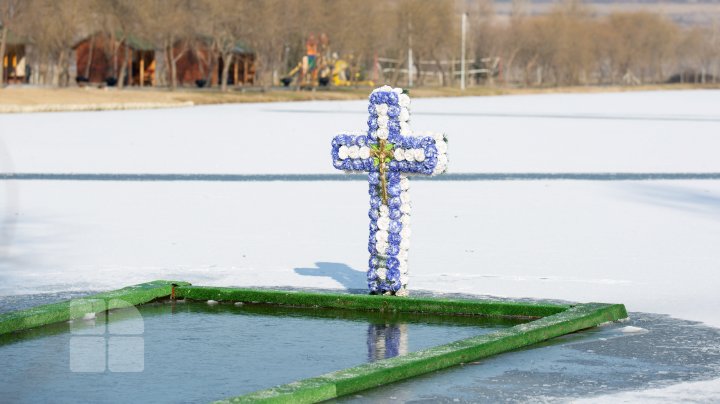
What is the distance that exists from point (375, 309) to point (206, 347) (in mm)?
1948

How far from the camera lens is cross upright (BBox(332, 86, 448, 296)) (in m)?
11.2

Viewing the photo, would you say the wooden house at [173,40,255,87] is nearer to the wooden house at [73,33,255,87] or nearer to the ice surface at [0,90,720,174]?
the wooden house at [73,33,255,87]

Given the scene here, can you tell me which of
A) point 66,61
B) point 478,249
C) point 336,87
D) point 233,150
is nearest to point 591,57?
point 336,87

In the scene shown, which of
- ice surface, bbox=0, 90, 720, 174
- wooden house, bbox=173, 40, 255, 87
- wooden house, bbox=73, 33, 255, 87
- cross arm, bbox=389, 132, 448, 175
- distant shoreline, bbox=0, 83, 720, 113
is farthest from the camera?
wooden house, bbox=173, 40, 255, 87

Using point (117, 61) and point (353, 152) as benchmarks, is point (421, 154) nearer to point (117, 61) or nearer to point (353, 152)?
point (353, 152)

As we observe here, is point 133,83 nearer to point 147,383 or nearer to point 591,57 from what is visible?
point 591,57

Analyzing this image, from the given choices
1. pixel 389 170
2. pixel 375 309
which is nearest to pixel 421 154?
pixel 389 170

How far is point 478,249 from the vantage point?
1520cm

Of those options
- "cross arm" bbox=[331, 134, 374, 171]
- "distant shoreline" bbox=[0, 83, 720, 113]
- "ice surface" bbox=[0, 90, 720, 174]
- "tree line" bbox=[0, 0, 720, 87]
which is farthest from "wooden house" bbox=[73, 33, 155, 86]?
"cross arm" bbox=[331, 134, 374, 171]

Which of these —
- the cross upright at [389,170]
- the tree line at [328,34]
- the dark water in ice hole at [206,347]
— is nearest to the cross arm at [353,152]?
the cross upright at [389,170]
